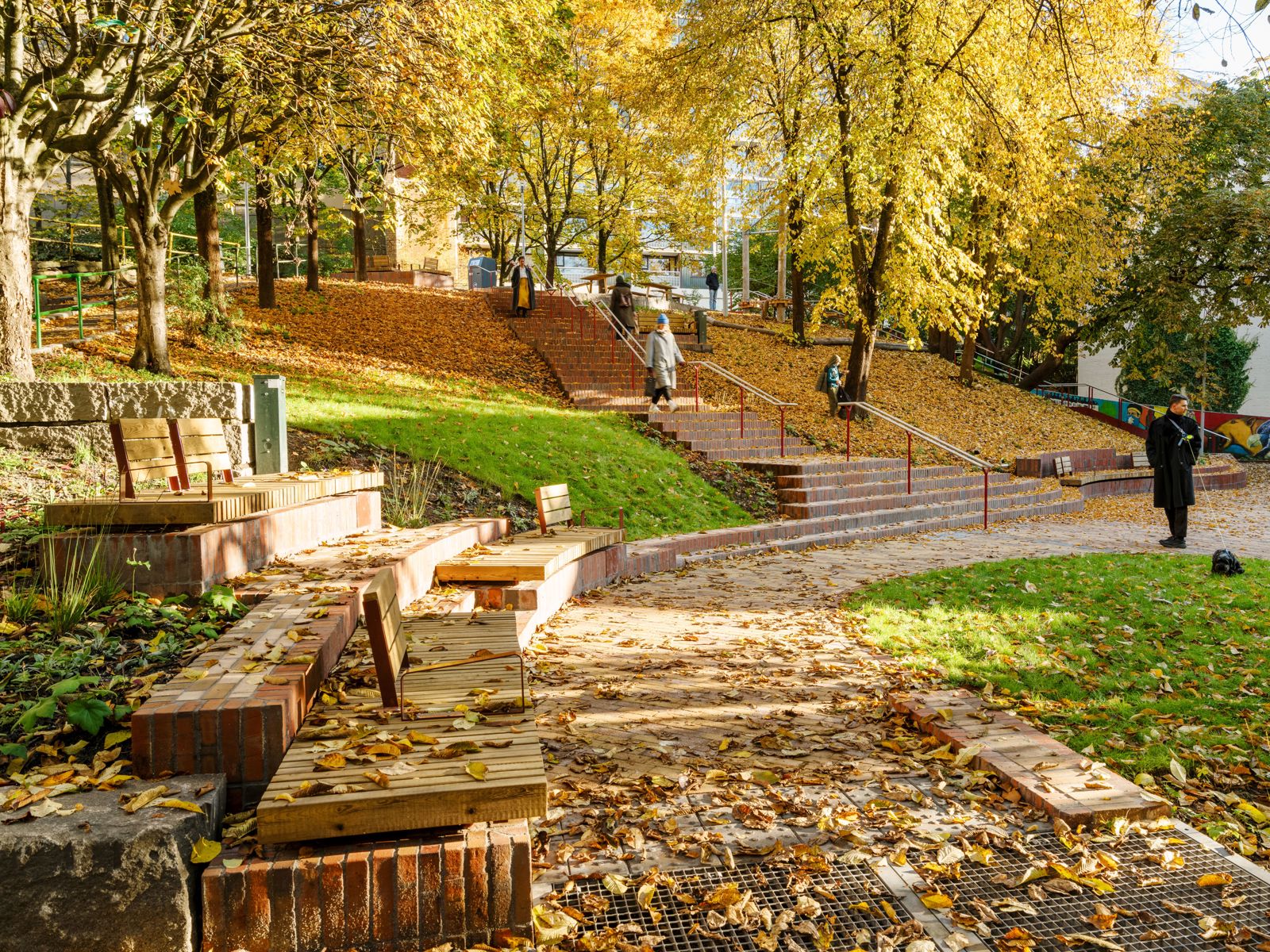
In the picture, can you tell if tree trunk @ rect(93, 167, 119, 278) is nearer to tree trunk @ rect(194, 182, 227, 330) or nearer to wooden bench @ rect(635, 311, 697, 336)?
tree trunk @ rect(194, 182, 227, 330)

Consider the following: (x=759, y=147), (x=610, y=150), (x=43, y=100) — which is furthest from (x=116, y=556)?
(x=610, y=150)

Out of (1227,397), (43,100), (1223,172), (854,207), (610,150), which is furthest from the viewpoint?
(1227,397)

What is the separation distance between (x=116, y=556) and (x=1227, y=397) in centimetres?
3958

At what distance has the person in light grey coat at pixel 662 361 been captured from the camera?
16.7 m

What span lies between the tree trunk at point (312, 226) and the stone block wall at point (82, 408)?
12609mm

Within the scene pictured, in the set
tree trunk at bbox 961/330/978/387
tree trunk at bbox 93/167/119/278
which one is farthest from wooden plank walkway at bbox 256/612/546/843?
tree trunk at bbox 961/330/978/387

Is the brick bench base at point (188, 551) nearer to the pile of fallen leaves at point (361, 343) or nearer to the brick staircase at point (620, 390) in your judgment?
the pile of fallen leaves at point (361, 343)

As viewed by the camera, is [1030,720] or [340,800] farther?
[1030,720]

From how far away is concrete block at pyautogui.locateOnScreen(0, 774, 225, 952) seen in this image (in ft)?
9.00

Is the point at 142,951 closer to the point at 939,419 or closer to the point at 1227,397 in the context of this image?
the point at 939,419

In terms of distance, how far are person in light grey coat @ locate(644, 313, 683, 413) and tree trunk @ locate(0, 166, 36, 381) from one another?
973 centimetres

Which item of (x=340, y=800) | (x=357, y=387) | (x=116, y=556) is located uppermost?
(x=357, y=387)

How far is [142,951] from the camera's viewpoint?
9.21ft

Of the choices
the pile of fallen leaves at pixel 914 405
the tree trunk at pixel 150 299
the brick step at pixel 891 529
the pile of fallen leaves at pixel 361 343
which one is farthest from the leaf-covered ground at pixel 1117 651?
the pile of fallen leaves at pixel 361 343
